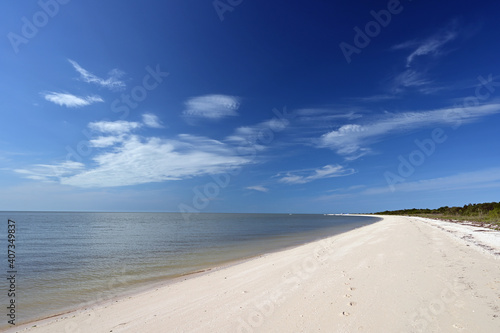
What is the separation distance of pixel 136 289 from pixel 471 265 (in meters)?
15.3

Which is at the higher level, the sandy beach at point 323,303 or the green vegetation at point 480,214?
the sandy beach at point 323,303

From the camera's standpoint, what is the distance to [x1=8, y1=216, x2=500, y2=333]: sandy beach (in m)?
5.89

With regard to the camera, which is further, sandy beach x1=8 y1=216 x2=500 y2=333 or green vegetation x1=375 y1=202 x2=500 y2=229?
green vegetation x1=375 y1=202 x2=500 y2=229

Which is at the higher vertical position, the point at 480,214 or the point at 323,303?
the point at 323,303

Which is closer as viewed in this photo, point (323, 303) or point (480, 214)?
point (323, 303)

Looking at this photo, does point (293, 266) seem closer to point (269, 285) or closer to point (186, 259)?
point (269, 285)

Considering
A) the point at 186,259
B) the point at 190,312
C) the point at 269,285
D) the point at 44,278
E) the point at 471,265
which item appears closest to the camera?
the point at 190,312

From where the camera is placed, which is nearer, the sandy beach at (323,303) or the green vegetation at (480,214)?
the sandy beach at (323,303)

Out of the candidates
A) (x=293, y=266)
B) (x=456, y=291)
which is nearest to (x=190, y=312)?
(x=293, y=266)

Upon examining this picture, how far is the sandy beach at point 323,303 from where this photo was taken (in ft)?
19.3

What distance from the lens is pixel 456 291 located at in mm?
7543

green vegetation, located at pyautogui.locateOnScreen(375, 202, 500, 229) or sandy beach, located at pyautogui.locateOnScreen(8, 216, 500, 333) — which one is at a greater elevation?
sandy beach, located at pyautogui.locateOnScreen(8, 216, 500, 333)

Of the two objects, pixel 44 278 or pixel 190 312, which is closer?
pixel 190 312

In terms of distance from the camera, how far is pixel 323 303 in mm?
7113
